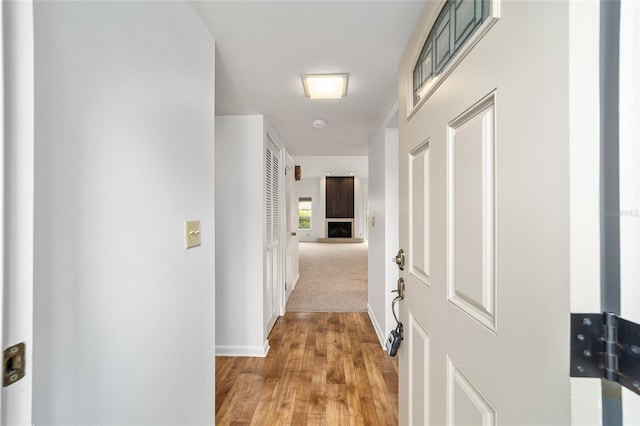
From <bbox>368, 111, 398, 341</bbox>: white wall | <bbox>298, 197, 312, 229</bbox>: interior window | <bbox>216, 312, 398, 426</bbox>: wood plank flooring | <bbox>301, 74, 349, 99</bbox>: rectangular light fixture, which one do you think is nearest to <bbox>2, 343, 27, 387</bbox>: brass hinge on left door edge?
<bbox>216, 312, 398, 426</bbox>: wood plank flooring

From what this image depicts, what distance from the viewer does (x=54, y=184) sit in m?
0.60

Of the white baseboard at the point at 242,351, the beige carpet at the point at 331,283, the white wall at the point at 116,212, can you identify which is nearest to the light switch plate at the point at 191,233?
the white wall at the point at 116,212

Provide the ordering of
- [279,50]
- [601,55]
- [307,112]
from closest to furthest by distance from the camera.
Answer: [601,55], [279,50], [307,112]

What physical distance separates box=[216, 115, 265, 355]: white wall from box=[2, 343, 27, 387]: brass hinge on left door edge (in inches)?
77.3

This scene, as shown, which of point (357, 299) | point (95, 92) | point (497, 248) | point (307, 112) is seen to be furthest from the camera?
point (357, 299)

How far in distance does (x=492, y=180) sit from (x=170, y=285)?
1086 mm

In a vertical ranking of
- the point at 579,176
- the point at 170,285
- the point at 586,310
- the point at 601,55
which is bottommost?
the point at 170,285

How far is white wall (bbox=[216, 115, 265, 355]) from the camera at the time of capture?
2.38 metres

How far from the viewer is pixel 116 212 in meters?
0.77

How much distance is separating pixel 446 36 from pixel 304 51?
811 mm

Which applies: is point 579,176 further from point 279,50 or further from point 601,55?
point 279,50

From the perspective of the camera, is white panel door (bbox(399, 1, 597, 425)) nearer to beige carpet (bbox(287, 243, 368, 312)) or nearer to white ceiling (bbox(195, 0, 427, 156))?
white ceiling (bbox(195, 0, 427, 156))

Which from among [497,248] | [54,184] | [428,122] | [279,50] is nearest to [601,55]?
[497,248]

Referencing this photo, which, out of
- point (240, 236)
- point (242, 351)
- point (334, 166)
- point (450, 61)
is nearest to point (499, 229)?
point (450, 61)
